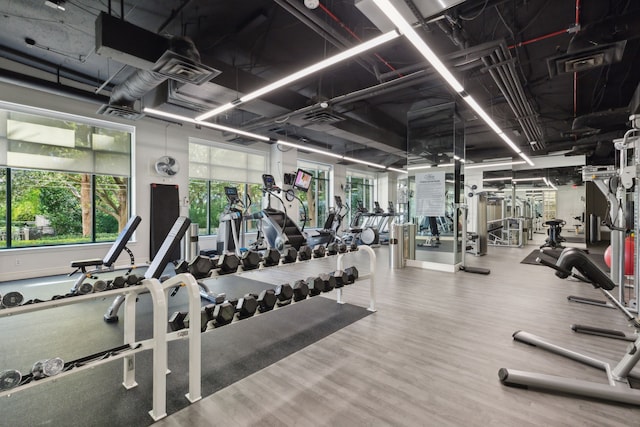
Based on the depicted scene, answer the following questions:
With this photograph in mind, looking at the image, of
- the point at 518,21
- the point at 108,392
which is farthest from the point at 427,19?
the point at 108,392

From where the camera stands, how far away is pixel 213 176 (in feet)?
27.0

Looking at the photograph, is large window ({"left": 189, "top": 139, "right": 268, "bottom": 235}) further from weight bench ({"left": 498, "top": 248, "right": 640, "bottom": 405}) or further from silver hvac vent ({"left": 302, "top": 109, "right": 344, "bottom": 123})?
weight bench ({"left": 498, "top": 248, "right": 640, "bottom": 405})

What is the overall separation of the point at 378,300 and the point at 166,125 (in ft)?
21.0

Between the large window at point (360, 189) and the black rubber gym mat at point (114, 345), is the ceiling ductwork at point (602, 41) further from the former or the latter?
the large window at point (360, 189)

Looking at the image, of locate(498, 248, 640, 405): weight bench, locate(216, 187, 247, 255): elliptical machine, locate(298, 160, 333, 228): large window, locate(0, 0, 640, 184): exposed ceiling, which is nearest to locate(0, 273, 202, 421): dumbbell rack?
locate(498, 248, 640, 405): weight bench

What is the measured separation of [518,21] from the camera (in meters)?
3.84

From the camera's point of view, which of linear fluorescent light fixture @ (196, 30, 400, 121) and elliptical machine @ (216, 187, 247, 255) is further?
elliptical machine @ (216, 187, 247, 255)

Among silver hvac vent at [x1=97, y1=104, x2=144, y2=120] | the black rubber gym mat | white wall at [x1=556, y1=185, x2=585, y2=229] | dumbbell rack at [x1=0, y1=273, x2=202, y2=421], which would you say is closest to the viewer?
dumbbell rack at [x1=0, y1=273, x2=202, y2=421]

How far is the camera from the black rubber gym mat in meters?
1.75

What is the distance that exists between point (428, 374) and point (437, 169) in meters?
4.78

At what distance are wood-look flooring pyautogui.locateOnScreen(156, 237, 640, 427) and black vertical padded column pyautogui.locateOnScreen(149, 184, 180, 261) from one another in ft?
17.1

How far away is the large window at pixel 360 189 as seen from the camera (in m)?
13.2

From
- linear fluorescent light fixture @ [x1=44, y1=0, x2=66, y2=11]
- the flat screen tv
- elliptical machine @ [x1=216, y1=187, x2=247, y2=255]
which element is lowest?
elliptical machine @ [x1=216, y1=187, x2=247, y2=255]

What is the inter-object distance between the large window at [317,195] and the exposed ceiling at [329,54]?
4.38m
